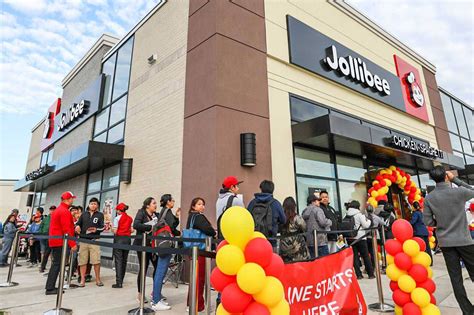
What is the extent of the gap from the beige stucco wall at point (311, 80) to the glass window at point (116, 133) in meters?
5.90

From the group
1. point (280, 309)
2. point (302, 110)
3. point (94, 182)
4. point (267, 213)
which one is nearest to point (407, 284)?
point (267, 213)

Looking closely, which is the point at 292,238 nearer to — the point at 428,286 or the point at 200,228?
the point at 200,228

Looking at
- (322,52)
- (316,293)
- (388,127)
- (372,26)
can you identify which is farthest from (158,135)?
(372,26)

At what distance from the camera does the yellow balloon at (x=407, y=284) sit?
3386 mm

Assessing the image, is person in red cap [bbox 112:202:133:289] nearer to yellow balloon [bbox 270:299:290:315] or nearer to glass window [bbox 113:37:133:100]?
yellow balloon [bbox 270:299:290:315]

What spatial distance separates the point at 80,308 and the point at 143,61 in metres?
8.10

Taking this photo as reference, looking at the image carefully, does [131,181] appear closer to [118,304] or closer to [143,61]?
[143,61]

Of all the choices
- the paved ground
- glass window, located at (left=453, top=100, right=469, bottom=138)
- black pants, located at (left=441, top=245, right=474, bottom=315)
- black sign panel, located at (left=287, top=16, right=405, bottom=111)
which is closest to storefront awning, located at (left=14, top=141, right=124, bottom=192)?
the paved ground

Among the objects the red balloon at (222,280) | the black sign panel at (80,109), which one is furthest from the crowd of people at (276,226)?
the black sign panel at (80,109)

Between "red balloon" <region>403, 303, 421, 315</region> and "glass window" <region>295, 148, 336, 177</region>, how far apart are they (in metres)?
4.96

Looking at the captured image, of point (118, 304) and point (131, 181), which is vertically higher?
point (131, 181)

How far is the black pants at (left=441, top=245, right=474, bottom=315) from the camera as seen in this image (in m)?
3.36

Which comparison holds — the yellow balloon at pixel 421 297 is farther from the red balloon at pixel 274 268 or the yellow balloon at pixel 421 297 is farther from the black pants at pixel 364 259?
the black pants at pixel 364 259

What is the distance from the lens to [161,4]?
9.62 meters
